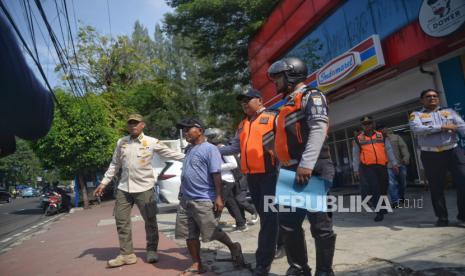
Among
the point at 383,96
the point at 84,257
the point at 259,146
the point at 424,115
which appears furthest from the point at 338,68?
the point at 84,257

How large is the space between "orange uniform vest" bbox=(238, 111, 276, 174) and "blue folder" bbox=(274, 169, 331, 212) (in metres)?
0.68

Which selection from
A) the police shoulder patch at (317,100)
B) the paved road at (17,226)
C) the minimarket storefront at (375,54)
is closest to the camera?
the police shoulder patch at (317,100)

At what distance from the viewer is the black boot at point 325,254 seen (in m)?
2.79

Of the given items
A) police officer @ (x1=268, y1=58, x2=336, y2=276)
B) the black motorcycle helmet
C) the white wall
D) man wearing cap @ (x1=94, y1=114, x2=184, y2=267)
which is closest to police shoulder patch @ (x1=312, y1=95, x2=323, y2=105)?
police officer @ (x1=268, y1=58, x2=336, y2=276)

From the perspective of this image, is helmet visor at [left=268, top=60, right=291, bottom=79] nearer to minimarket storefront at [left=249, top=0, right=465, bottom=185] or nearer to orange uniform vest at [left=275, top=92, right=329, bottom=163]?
orange uniform vest at [left=275, top=92, right=329, bottom=163]

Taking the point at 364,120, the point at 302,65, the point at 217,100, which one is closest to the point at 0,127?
the point at 302,65

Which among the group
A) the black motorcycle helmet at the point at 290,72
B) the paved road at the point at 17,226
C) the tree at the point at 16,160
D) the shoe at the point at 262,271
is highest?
the black motorcycle helmet at the point at 290,72

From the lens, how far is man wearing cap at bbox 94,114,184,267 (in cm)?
452

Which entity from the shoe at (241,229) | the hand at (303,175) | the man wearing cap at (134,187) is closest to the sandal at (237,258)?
the man wearing cap at (134,187)

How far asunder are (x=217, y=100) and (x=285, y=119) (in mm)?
15584

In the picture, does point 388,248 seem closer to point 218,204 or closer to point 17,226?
point 218,204

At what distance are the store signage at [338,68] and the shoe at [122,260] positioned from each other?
7115 mm

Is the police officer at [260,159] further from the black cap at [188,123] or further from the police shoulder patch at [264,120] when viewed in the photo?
the black cap at [188,123]

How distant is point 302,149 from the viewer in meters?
2.93
